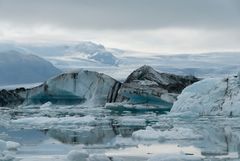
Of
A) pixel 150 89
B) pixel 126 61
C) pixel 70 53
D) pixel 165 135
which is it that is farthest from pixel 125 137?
pixel 70 53

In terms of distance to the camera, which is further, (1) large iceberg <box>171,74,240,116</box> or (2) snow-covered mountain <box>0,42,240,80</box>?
(2) snow-covered mountain <box>0,42,240,80</box>

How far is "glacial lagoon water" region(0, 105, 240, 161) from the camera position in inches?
364

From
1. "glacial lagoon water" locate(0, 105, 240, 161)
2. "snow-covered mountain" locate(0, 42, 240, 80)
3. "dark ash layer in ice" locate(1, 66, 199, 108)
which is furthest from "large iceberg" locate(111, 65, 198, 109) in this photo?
"snow-covered mountain" locate(0, 42, 240, 80)

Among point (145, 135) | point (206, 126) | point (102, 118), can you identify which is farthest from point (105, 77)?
point (145, 135)

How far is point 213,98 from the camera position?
18609 millimetres

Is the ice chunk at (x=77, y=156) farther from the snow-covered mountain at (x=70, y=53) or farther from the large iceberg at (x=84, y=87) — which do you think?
the snow-covered mountain at (x=70, y=53)

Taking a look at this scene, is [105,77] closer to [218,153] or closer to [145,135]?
[145,135]

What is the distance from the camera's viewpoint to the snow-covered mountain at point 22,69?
61.1 metres

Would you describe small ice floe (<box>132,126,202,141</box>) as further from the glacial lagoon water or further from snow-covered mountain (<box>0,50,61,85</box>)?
snow-covered mountain (<box>0,50,61,85</box>)

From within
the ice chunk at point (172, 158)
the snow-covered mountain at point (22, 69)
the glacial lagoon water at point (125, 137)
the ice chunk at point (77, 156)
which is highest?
the ice chunk at point (172, 158)

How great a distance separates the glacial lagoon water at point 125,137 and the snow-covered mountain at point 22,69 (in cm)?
4382

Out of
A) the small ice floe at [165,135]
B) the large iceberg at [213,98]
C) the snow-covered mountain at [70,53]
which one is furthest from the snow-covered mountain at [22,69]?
the small ice floe at [165,135]

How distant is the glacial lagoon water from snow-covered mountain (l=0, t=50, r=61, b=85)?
4382 centimetres

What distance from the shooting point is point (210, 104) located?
1853cm
